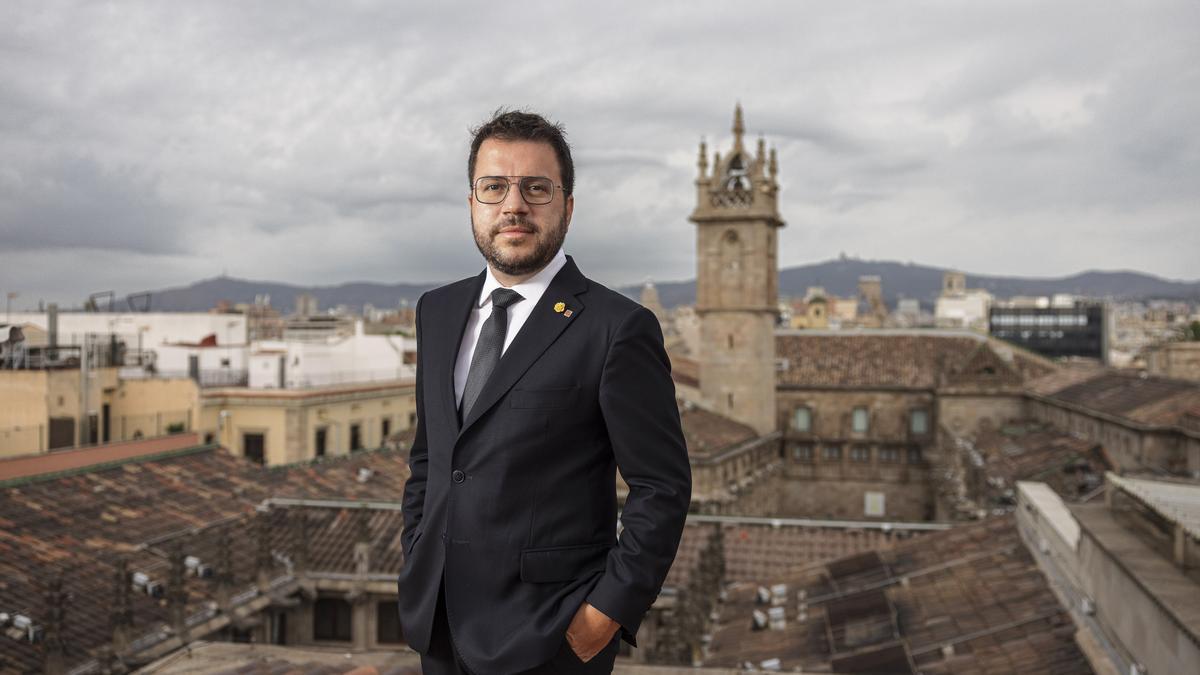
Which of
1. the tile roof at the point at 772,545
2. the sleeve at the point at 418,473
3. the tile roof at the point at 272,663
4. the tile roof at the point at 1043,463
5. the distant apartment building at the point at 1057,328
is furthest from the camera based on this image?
the distant apartment building at the point at 1057,328

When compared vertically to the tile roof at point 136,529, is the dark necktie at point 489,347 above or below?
above

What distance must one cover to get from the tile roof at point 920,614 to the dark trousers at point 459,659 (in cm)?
883

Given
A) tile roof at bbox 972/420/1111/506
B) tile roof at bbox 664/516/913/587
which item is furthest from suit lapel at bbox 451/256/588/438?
tile roof at bbox 972/420/1111/506

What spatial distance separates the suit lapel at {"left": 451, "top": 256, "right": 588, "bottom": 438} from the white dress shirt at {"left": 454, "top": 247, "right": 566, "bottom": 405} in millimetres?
55

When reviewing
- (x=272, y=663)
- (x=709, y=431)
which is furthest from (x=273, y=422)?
(x=272, y=663)

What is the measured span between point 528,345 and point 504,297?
0.82ft

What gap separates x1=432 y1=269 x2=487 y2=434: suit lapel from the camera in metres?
3.89

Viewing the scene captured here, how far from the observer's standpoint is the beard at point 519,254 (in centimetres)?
382

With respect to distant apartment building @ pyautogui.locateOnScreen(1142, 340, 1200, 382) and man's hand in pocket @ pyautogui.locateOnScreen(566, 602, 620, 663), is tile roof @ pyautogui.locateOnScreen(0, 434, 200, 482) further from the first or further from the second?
distant apartment building @ pyautogui.locateOnScreen(1142, 340, 1200, 382)

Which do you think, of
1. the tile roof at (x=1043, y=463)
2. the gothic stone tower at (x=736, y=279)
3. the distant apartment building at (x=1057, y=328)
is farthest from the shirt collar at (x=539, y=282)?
the distant apartment building at (x=1057, y=328)

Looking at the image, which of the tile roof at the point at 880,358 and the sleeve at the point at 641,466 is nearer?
the sleeve at the point at 641,466

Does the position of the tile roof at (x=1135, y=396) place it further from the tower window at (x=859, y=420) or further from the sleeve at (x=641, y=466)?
the sleeve at (x=641, y=466)

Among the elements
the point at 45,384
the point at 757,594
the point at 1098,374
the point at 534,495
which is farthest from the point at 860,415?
the point at 534,495

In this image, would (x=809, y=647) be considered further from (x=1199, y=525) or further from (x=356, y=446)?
(x=356, y=446)
